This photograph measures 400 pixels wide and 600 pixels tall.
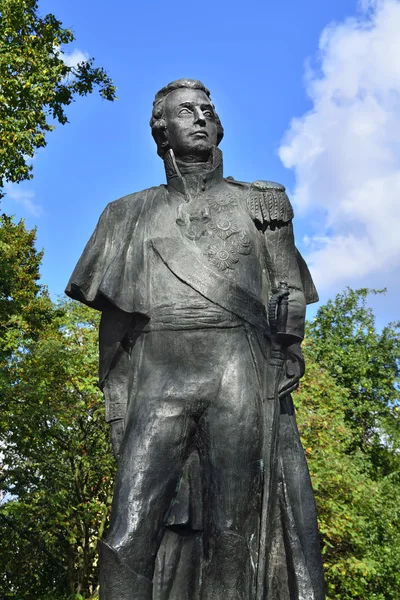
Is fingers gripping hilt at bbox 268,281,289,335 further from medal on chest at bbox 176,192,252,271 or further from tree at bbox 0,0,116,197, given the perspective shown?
tree at bbox 0,0,116,197

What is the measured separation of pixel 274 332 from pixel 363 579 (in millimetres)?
20746

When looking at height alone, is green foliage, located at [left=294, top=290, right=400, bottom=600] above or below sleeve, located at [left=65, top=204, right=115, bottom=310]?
above

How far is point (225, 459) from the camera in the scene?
463 cm

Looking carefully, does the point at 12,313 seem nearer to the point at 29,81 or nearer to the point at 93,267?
the point at 29,81

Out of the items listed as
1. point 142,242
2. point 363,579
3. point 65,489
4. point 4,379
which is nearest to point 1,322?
Result: point 4,379

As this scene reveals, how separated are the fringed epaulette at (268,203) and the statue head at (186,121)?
422 mm

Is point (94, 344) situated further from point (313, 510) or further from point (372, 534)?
point (313, 510)

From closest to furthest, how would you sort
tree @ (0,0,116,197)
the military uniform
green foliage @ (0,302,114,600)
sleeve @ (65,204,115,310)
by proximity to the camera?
the military uniform
sleeve @ (65,204,115,310)
tree @ (0,0,116,197)
green foliage @ (0,302,114,600)

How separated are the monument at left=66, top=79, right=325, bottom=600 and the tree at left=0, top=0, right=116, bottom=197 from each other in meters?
10.9

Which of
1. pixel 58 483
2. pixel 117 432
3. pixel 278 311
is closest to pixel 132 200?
pixel 278 311

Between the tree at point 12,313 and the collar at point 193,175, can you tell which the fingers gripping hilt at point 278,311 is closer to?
the collar at point 193,175

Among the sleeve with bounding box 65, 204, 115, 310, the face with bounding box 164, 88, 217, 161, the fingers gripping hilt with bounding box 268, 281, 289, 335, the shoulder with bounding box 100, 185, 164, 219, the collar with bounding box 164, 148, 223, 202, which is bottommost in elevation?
the fingers gripping hilt with bounding box 268, 281, 289, 335

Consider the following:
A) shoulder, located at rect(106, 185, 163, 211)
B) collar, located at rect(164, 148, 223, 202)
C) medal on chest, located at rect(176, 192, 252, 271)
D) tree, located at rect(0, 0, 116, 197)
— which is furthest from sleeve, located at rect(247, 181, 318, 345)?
tree, located at rect(0, 0, 116, 197)

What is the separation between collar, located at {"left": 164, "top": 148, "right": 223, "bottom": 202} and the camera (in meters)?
5.33
